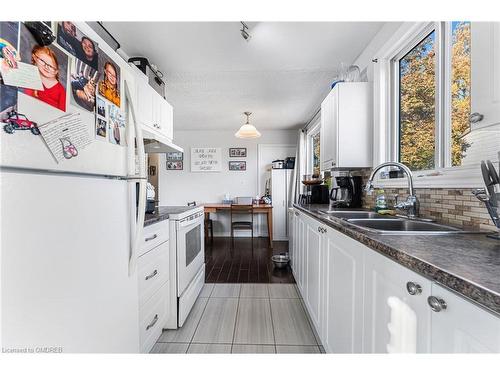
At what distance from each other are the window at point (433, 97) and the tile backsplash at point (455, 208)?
18cm

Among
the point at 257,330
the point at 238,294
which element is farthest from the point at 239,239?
the point at 257,330

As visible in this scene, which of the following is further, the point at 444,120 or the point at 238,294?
the point at 238,294

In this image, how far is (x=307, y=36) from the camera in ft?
6.39

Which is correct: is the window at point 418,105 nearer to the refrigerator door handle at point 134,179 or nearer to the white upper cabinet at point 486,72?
the white upper cabinet at point 486,72

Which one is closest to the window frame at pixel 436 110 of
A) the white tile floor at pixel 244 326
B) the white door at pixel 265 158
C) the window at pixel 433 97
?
the window at pixel 433 97

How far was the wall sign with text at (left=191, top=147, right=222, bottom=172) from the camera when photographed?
527 centimetres

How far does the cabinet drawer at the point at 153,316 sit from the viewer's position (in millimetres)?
1351

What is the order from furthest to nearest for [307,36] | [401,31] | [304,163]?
1. [304,163]
2. [307,36]
3. [401,31]

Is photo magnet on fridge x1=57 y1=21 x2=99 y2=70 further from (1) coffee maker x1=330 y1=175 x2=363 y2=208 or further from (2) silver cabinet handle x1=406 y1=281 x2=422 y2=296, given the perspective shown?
(1) coffee maker x1=330 y1=175 x2=363 y2=208

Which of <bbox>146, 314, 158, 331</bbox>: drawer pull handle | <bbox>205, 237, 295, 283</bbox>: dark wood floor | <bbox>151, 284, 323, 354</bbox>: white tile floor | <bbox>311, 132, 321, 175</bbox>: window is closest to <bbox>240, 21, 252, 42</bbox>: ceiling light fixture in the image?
A: <bbox>146, 314, 158, 331</bbox>: drawer pull handle

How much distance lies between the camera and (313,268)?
1.71 metres
